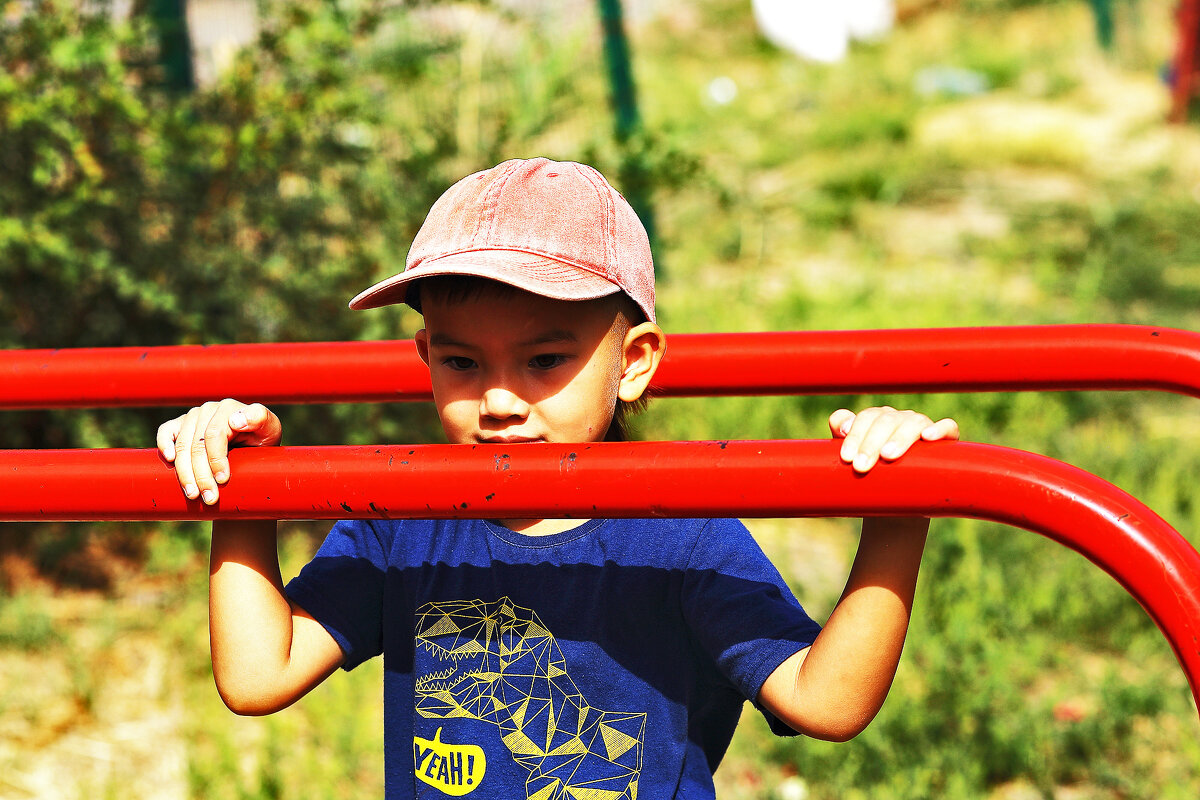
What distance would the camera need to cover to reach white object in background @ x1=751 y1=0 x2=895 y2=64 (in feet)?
28.6

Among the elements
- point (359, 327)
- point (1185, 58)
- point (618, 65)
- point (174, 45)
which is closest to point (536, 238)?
point (359, 327)

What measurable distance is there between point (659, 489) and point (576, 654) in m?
0.31

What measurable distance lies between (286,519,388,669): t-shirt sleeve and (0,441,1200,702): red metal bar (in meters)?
0.25

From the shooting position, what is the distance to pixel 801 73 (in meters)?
8.29

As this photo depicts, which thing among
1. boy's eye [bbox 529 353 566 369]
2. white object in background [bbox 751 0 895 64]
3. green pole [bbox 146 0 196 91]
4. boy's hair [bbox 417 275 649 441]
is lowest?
boy's eye [bbox 529 353 566 369]

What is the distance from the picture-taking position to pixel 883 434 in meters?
0.97

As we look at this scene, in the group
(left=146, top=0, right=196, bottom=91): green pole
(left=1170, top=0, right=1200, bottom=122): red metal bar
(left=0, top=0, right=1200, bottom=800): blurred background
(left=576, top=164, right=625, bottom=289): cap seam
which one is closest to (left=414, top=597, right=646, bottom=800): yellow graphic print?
(left=576, top=164, right=625, bottom=289): cap seam

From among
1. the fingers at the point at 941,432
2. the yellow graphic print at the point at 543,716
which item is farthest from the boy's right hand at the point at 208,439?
the fingers at the point at 941,432

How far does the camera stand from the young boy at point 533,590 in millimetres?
1159

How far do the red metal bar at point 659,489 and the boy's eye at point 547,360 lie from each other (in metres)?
0.18

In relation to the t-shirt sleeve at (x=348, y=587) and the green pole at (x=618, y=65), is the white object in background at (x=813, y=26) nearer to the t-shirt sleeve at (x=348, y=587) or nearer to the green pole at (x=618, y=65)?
the green pole at (x=618, y=65)

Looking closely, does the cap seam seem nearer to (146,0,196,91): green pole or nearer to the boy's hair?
the boy's hair

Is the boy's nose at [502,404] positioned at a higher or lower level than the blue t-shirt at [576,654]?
higher

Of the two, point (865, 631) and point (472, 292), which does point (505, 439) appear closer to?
A: point (472, 292)
